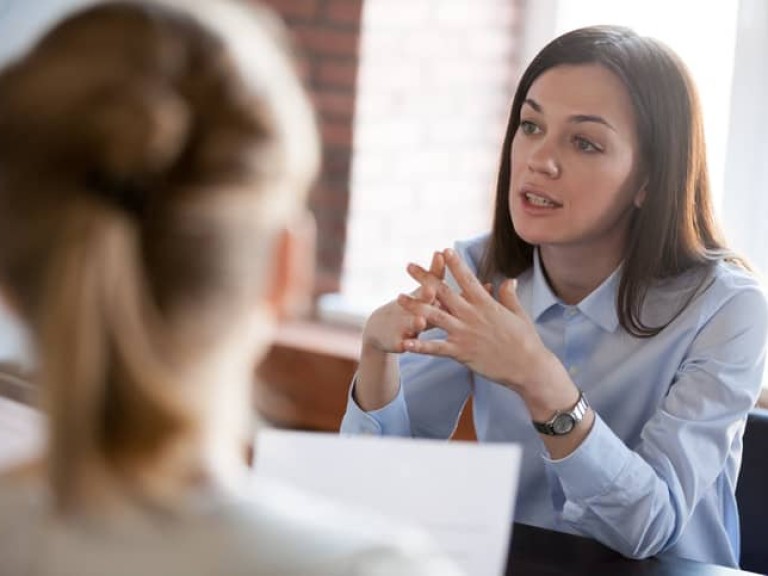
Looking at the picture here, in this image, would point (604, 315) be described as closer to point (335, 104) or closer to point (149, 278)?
point (149, 278)

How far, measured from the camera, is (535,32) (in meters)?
3.35

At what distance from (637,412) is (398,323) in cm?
38

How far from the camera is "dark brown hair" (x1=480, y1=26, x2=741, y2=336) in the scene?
1.92m

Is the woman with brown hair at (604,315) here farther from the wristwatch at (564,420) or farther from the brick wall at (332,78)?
the brick wall at (332,78)

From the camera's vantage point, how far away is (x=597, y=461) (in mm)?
1686

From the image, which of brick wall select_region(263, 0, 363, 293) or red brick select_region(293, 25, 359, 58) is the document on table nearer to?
brick wall select_region(263, 0, 363, 293)

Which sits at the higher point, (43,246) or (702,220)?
(43,246)

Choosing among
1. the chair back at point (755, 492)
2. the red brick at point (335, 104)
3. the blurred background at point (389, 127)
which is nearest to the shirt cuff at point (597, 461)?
the chair back at point (755, 492)

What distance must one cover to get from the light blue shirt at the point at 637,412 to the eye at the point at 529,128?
0.20 meters

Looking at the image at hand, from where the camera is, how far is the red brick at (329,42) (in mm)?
3514

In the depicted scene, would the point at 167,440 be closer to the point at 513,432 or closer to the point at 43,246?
the point at 43,246

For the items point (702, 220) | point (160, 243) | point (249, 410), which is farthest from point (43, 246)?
point (702, 220)

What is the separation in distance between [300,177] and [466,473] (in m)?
0.55

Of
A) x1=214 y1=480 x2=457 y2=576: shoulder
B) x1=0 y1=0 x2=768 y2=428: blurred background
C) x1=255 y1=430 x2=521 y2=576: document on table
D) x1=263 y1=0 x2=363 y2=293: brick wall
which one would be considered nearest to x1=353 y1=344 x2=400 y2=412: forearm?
x1=255 y1=430 x2=521 y2=576: document on table
